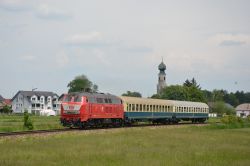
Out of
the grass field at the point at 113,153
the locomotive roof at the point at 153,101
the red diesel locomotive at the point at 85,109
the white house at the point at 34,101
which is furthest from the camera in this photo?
the white house at the point at 34,101

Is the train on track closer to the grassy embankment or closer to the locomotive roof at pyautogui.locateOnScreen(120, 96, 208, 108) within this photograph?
the locomotive roof at pyautogui.locateOnScreen(120, 96, 208, 108)

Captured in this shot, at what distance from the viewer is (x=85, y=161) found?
66.6ft

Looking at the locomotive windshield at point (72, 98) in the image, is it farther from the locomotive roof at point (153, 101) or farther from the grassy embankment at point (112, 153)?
the grassy embankment at point (112, 153)

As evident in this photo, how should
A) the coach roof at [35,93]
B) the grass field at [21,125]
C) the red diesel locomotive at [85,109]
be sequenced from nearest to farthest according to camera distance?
the red diesel locomotive at [85,109], the grass field at [21,125], the coach roof at [35,93]

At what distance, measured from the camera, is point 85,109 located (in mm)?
40938

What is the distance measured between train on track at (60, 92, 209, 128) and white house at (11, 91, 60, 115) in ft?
362

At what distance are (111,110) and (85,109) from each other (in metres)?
5.63

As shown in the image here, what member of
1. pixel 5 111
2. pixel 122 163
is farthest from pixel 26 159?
pixel 5 111

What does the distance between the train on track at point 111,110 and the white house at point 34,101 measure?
362 ft

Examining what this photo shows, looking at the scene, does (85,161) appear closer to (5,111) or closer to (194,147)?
(194,147)

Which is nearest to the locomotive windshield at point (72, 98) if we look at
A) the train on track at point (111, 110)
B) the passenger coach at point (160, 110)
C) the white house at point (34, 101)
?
the train on track at point (111, 110)

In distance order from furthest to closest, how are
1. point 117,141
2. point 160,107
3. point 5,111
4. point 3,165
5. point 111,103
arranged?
1. point 5,111
2. point 160,107
3. point 111,103
4. point 117,141
5. point 3,165

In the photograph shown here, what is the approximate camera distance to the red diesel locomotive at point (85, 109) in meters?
40.8

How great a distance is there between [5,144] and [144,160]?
911cm
